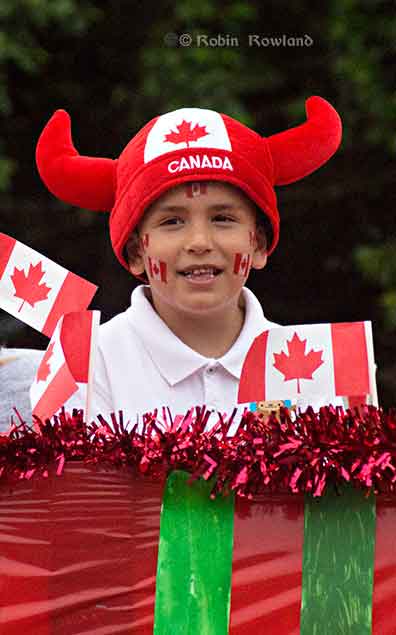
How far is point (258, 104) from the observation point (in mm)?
6250

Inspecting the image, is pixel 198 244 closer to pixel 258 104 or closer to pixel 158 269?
pixel 158 269

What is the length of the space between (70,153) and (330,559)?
42.9 inches

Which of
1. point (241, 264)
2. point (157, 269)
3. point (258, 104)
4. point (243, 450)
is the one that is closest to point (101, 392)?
point (157, 269)

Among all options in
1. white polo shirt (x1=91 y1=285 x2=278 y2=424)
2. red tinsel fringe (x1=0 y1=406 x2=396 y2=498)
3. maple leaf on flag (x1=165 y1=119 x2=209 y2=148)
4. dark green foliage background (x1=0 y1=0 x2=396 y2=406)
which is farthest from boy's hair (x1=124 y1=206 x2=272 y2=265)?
dark green foliage background (x1=0 y1=0 x2=396 y2=406)

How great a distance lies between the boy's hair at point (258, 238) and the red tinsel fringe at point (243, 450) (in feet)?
2.62

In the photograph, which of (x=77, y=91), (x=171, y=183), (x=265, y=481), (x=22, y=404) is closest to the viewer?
(x=265, y=481)

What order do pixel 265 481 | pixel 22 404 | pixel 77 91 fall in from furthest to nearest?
pixel 77 91, pixel 22 404, pixel 265 481

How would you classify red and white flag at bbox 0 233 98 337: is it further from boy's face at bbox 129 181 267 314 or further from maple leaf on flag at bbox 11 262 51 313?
boy's face at bbox 129 181 267 314

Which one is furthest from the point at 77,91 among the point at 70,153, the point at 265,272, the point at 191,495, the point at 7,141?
the point at 191,495

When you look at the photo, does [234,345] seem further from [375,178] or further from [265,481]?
[375,178]

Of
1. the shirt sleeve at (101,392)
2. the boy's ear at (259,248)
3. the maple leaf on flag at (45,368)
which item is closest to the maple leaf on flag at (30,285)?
the maple leaf on flag at (45,368)

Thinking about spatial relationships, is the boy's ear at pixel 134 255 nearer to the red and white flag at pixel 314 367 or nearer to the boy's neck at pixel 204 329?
the boy's neck at pixel 204 329

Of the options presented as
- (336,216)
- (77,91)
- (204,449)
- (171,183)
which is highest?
(77,91)

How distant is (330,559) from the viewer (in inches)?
60.8
